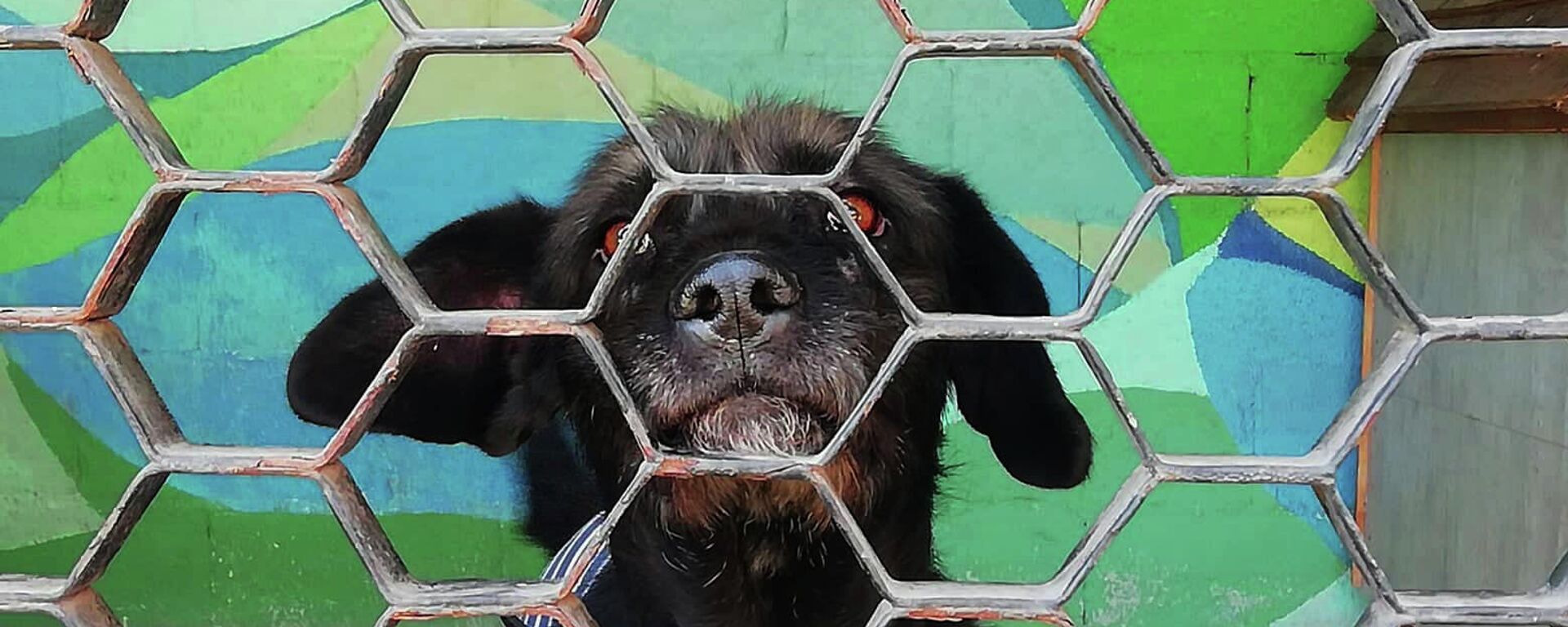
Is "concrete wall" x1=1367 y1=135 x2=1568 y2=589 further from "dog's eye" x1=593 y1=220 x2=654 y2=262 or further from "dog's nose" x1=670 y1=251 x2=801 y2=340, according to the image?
"dog's eye" x1=593 y1=220 x2=654 y2=262

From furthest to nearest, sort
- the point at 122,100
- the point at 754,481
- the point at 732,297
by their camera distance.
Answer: the point at 754,481, the point at 732,297, the point at 122,100

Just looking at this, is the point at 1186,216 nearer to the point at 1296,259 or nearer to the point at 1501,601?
the point at 1296,259

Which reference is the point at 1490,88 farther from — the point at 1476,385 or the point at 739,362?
the point at 739,362

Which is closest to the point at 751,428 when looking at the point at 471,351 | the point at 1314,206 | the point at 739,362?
the point at 739,362

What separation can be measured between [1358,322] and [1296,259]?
207mm

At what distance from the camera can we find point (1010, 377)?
1.84 meters

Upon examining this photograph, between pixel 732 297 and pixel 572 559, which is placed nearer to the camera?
pixel 732 297

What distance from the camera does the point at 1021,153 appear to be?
2914mm

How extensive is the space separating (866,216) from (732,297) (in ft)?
1.49

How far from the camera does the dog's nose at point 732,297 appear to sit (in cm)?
125

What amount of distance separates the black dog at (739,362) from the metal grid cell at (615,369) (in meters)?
0.48

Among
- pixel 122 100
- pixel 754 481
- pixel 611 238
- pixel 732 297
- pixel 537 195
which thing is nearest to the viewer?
pixel 122 100

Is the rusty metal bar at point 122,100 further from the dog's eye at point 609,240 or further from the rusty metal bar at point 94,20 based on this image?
the dog's eye at point 609,240

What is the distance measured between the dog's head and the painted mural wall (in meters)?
0.96
